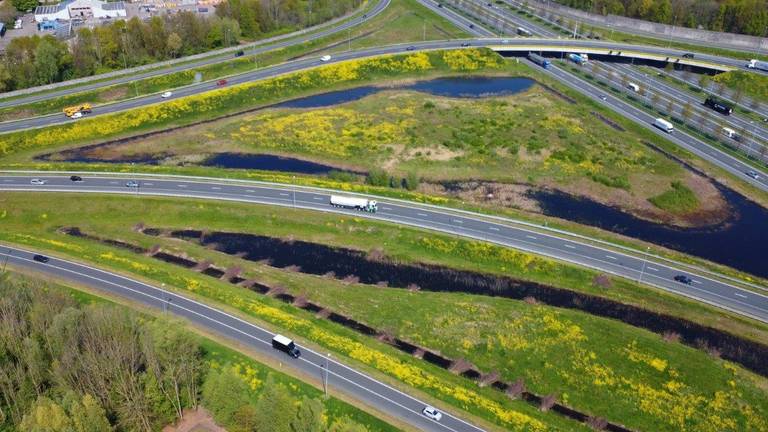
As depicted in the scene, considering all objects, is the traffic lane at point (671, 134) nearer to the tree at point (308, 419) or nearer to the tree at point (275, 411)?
the tree at point (308, 419)

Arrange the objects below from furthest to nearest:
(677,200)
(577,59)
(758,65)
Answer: (577,59), (758,65), (677,200)

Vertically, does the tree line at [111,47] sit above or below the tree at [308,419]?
above

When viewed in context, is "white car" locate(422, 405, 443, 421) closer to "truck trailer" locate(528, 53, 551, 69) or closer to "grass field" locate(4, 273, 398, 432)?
"grass field" locate(4, 273, 398, 432)

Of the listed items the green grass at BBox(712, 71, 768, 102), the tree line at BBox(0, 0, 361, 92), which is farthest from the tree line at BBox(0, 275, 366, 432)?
the green grass at BBox(712, 71, 768, 102)

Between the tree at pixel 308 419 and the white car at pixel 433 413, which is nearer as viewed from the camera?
the tree at pixel 308 419

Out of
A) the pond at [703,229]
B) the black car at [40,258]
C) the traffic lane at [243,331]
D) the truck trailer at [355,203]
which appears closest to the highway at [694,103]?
the pond at [703,229]

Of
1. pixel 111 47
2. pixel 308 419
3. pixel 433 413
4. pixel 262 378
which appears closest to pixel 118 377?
pixel 262 378

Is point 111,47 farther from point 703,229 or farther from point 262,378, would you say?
point 703,229
